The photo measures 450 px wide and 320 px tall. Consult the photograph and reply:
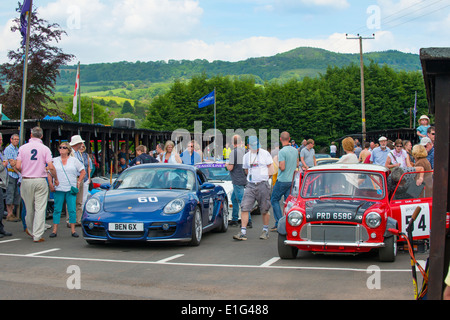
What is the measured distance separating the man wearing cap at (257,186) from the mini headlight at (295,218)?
2.63 metres

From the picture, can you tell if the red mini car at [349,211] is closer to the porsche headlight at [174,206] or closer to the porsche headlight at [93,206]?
the porsche headlight at [174,206]

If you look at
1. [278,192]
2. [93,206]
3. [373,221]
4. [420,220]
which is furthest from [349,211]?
[93,206]

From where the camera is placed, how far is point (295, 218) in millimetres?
8969

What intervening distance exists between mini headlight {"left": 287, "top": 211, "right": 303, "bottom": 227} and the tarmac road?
1.96ft

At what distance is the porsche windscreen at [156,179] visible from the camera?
11.1 metres

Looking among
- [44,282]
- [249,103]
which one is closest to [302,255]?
[44,282]

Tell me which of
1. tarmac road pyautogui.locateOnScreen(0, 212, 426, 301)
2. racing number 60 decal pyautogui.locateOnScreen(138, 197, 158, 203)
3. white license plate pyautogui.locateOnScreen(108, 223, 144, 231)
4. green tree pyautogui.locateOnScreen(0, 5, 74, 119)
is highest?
green tree pyautogui.locateOnScreen(0, 5, 74, 119)

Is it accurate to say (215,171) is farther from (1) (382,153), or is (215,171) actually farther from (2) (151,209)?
(2) (151,209)

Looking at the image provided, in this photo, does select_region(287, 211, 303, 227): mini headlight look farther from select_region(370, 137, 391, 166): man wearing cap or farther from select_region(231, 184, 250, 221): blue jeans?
select_region(370, 137, 391, 166): man wearing cap

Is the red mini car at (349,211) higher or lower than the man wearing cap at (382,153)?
lower

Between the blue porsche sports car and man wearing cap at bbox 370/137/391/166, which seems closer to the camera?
the blue porsche sports car

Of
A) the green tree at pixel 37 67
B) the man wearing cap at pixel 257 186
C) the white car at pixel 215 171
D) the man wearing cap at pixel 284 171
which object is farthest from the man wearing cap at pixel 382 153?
the green tree at pixel 37 67

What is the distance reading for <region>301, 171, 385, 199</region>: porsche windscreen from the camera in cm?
953

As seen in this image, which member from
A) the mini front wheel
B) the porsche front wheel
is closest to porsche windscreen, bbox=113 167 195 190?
the porsche front wheel
